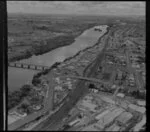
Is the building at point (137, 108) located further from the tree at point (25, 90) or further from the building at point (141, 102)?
the tree at point (25, 90)

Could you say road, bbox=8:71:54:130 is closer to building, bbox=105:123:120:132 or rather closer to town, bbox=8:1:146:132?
town, bbox=8:1:146:132

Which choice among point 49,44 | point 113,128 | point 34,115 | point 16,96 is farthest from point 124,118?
point 49,44

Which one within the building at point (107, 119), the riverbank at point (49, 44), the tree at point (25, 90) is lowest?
the building at point (107, 119)

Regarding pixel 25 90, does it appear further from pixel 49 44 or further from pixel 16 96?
pixel 49 44

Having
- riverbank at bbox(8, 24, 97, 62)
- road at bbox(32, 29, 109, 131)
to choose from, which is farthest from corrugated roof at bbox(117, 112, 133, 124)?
riverbank at bbox(8, 24, 97, 62)

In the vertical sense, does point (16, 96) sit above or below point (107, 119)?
above

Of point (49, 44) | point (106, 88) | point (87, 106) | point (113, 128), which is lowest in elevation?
point (113, 128)

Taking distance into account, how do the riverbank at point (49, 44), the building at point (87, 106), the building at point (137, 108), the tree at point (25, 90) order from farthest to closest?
the riverbank at point (49, 44)
the tree at point (25, 90)
the building at point (87, 106)
the building at point (137, 108)

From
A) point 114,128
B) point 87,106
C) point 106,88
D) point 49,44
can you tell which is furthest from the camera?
point 49,44

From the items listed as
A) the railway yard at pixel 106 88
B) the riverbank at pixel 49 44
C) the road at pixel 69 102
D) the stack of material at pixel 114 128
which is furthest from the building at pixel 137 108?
the riverbank at pixel 49 44
